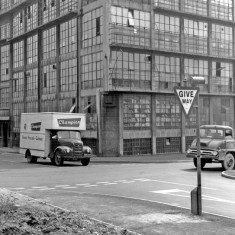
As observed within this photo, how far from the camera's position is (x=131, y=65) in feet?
123

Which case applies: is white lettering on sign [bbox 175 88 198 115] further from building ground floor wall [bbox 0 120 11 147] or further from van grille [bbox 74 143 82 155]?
building ground floor wall [bbox 0 120 11 147]

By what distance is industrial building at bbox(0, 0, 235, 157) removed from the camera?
120ft

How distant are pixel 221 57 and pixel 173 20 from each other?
6.42 m

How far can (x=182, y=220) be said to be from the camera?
9469 millimetres

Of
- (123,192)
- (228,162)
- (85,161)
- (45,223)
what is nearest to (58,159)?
(85,161)

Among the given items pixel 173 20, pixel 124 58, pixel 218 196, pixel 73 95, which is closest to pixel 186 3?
pixel 173 20

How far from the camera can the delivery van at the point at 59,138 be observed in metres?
26.8

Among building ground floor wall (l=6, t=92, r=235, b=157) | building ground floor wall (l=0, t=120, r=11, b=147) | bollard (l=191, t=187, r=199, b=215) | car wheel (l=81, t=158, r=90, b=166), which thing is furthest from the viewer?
building ground floor wall (l=0, t=120, r=11, b=147)

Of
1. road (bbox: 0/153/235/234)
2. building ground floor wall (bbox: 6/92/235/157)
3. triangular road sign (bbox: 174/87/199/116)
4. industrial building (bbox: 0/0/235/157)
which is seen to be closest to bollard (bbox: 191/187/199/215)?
road (bbox: 0/153/235/234)

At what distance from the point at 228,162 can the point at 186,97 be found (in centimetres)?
1394

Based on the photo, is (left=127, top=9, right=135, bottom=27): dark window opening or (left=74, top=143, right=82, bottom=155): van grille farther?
(left=127, top=9, right=135, bottom=27): dark window opening

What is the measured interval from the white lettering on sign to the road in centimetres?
255

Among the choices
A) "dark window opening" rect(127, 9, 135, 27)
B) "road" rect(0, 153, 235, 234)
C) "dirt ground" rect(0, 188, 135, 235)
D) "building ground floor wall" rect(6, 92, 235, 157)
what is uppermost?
"dark window opening" rect(127, 9, 135, 27)

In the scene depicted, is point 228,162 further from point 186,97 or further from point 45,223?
point 45,223
